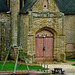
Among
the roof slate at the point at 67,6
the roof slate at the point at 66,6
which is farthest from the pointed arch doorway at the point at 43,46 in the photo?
the roof slate at the point at 67,6

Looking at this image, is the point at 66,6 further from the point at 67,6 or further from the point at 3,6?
the point at 3,6

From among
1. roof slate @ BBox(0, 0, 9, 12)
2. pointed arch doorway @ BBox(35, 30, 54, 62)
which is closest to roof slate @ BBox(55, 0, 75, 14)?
pointed arch doorway @ BBox(35, 30, 54, 62)

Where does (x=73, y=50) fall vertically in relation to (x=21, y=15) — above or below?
below

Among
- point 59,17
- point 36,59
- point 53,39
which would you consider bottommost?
point 36,59

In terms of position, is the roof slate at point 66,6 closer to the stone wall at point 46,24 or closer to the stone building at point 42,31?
the stone building at point 42,31

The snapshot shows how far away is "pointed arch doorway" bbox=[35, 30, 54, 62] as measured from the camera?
25.7 meters

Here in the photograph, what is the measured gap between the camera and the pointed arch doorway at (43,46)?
1011 inches

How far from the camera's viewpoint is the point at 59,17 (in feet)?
84.0

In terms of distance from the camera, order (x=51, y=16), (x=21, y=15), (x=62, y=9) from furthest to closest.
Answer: (x=62, y=9) < (x=21, y=15) < (x=51, y=16)

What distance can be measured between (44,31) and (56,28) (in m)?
1.26

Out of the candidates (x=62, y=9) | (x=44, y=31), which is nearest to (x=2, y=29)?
(x=44, y=31)

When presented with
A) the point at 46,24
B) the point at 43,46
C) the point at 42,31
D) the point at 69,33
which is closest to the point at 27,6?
the point at 42,31

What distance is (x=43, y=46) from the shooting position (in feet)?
84.5

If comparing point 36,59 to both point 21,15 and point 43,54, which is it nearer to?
point 43,54
